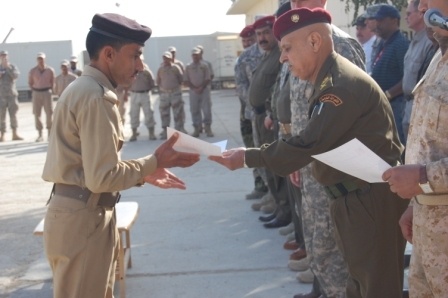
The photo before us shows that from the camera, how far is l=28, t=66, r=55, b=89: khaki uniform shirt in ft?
58.1

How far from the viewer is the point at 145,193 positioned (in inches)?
391

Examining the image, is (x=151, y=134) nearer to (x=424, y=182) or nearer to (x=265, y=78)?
(x=265, y=78)

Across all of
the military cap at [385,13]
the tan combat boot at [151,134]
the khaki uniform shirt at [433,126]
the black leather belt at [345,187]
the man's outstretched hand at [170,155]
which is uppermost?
the military cap at [385,13]

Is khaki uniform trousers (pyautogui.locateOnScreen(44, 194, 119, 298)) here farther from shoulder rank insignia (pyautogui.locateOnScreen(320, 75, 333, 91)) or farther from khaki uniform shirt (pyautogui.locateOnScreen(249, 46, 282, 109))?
khaki uniform shirt (pyautogui.locateOnScreen(249, 46, 282, 109))

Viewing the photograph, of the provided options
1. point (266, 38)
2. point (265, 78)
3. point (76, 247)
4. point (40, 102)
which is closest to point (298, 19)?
point (76, 247)

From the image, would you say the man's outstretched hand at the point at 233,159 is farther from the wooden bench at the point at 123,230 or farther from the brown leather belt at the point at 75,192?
the wooden bench at the point at 123,230

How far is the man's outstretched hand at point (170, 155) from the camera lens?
346 cm

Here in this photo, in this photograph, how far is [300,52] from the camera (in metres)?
3.75

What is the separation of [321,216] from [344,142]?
1026 millimetres

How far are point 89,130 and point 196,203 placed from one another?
19.6ft

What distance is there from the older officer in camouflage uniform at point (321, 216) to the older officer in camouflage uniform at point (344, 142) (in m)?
0.61

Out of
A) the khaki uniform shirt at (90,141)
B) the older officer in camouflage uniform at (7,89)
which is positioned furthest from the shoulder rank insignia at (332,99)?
the older officer in camouflage uniform at (7,89)

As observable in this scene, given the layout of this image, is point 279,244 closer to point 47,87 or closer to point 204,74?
point 204,74

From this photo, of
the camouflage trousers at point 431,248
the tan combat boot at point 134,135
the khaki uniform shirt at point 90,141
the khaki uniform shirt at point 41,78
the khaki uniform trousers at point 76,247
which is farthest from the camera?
the khaki uniform shirt at point 41,78
